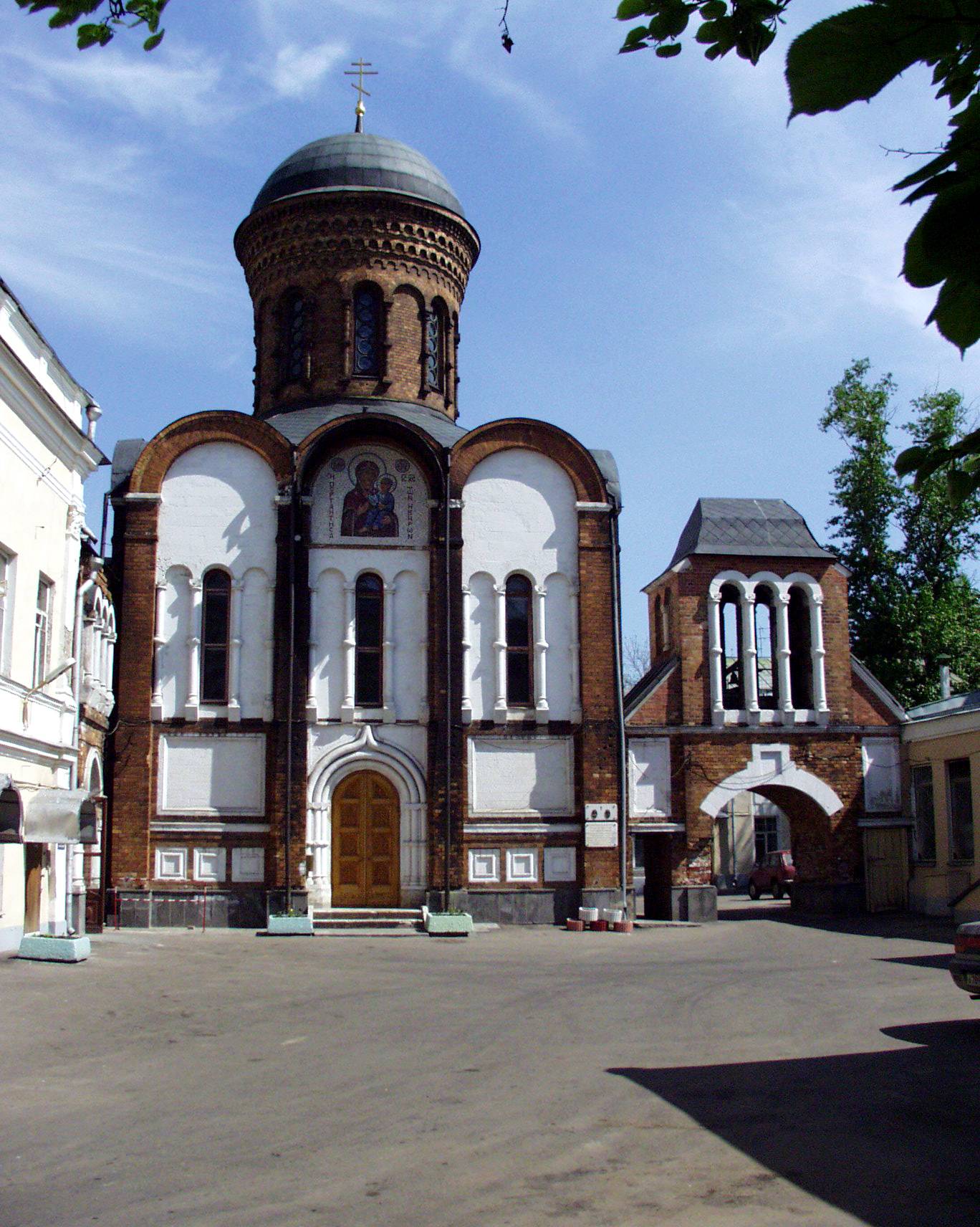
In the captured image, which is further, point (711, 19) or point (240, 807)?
point (240, 807)

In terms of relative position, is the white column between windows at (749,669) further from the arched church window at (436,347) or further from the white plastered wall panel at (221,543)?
the white plastered wall panel at (221,543)

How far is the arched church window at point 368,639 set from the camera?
80.1ft

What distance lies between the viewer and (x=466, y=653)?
24328 millimetres

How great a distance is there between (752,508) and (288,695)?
1071 cm

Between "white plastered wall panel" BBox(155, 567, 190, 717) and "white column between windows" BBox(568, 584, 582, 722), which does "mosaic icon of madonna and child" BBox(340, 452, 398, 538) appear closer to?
"white plastered wall panel" BBox(155, 567, 190, 717)

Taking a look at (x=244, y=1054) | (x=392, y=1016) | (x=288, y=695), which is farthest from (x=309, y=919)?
(x=244, y=1054)

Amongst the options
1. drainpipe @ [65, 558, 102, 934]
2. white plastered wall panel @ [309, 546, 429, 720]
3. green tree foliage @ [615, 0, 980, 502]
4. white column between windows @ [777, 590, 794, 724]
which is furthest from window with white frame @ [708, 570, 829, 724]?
green tree foliage @ [615, 0, 980, 502]

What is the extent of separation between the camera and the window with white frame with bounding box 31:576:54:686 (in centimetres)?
1841

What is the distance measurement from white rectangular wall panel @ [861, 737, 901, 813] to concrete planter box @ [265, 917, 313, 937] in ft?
37.3

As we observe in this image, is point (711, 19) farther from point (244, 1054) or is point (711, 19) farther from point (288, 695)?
point (288, 695)

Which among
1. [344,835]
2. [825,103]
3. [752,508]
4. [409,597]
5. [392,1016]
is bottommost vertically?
[392,1016]

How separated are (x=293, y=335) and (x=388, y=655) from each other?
8198 millimetres

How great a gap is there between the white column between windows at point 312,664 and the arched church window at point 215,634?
60.1 inches

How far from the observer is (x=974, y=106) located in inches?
96.0
